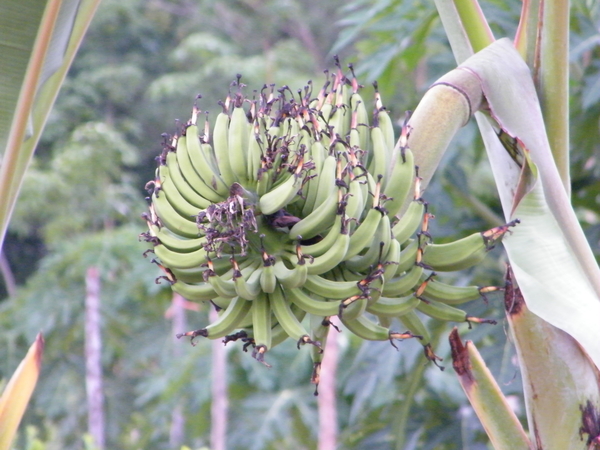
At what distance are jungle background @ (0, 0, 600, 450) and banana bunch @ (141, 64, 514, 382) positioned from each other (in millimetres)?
269

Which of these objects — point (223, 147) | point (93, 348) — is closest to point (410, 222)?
point (223, 147)

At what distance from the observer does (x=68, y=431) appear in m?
6.80

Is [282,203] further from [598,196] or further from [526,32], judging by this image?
[598,196]

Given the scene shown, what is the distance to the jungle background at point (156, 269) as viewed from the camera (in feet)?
8.68

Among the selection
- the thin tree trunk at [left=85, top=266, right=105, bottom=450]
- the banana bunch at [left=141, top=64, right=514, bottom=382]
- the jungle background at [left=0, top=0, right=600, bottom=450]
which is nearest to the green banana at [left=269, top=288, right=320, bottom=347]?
the banana bunch at [left=141, top=64, right=514, bottom=382]

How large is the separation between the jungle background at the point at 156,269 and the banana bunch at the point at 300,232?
0.27 metres

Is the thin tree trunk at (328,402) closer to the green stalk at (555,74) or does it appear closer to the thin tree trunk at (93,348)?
the green stalk at (555,74)

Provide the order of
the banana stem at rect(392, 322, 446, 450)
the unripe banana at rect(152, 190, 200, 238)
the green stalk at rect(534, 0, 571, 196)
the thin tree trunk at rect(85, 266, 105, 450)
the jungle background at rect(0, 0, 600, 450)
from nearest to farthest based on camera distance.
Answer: the unripe banana at rect(152, 190, 200, 238) → the green stalk at rect(534, 0, 571, 196) → the banana stem at rect(392, 322, 446, 450) → the jungle background at rect(0, 0, 600, 450) → the thin tree trunk at rect(85, 266, 105, 450)

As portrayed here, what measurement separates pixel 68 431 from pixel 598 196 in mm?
5618

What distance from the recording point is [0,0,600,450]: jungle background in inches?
104

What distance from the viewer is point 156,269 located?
5.01 meters

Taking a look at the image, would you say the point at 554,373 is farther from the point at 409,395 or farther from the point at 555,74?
the point at 409,395

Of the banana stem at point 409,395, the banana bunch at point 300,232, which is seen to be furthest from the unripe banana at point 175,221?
the banana stem at point 409,395

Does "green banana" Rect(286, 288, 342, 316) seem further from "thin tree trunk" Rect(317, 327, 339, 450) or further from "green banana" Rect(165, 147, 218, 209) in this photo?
"thin tree trunk" Rect(317, 327, 339, 450)
